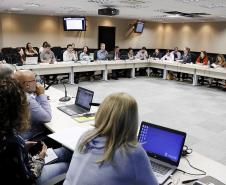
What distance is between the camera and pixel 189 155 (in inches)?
80.1

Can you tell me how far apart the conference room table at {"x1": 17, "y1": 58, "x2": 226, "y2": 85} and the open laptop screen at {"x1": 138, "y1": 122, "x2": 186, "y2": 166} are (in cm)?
609

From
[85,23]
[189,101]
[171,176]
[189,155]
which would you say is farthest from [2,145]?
[85,23]

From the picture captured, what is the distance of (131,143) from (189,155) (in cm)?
95

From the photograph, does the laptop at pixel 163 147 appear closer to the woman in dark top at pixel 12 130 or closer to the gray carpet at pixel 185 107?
the woman in dark top at pixel 12 130

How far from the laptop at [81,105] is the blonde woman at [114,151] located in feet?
5.89

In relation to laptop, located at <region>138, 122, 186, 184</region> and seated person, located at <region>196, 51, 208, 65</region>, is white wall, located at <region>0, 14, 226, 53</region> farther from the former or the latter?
laptop, located at <region>138, 122, 186, 184</region>

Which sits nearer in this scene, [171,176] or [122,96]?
[122,96]

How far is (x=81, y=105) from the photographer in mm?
3348

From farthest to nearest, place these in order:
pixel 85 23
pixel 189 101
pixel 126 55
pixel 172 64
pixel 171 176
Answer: pixel 85 23, pixel 126 55, pixel 172 64, pixel 189 101, pixel 171 176

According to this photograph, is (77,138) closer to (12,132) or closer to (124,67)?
(12,132)

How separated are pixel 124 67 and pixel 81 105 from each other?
22.4ft

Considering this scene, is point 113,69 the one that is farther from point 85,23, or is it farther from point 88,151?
point 88,151

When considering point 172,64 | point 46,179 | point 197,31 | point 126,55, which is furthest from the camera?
point 197,31

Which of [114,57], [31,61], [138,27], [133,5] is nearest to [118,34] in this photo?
[138,27]
